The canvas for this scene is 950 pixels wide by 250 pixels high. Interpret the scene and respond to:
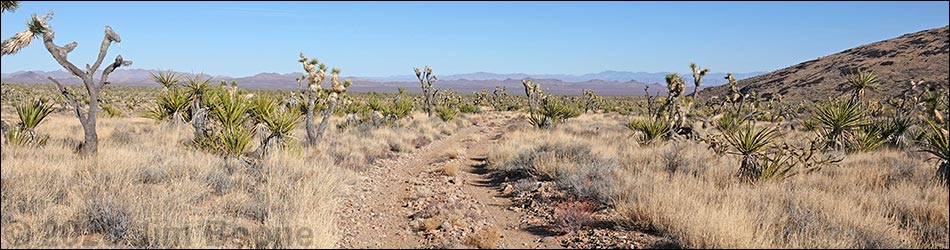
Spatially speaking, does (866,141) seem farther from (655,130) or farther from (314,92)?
(314,92)

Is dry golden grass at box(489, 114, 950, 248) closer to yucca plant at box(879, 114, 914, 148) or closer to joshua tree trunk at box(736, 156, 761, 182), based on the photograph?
joshua tree trunk at box(736, 156, 761, 182)

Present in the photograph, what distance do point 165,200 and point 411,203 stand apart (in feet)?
11.0

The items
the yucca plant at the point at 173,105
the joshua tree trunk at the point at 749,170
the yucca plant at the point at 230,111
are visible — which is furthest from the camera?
the yucca plant at the point at 173,105

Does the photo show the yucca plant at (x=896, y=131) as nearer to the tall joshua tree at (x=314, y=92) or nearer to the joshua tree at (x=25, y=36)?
the tall joshua tree at (x=314, y=92)

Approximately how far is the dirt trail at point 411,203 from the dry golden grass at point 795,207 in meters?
1.54

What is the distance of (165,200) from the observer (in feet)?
20.3

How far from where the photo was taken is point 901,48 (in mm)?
51188

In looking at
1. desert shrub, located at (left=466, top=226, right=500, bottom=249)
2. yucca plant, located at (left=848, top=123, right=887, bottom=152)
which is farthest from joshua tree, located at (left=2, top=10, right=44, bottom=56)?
yucca plant, located at (left=848, top=123, right=887, bottom=152)

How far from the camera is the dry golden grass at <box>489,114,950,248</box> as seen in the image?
498 cm

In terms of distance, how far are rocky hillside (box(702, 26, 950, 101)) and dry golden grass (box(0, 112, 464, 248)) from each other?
4235cm

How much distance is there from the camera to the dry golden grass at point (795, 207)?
4980 mm

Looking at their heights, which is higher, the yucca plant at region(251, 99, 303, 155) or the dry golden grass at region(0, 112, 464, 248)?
the yucca plant at region(251, 99, 303, 155)

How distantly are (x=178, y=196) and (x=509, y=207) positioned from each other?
4.61 metres

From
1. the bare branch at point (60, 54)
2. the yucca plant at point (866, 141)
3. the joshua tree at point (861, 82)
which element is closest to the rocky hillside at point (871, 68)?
the joshua tree at point (861, 82)
